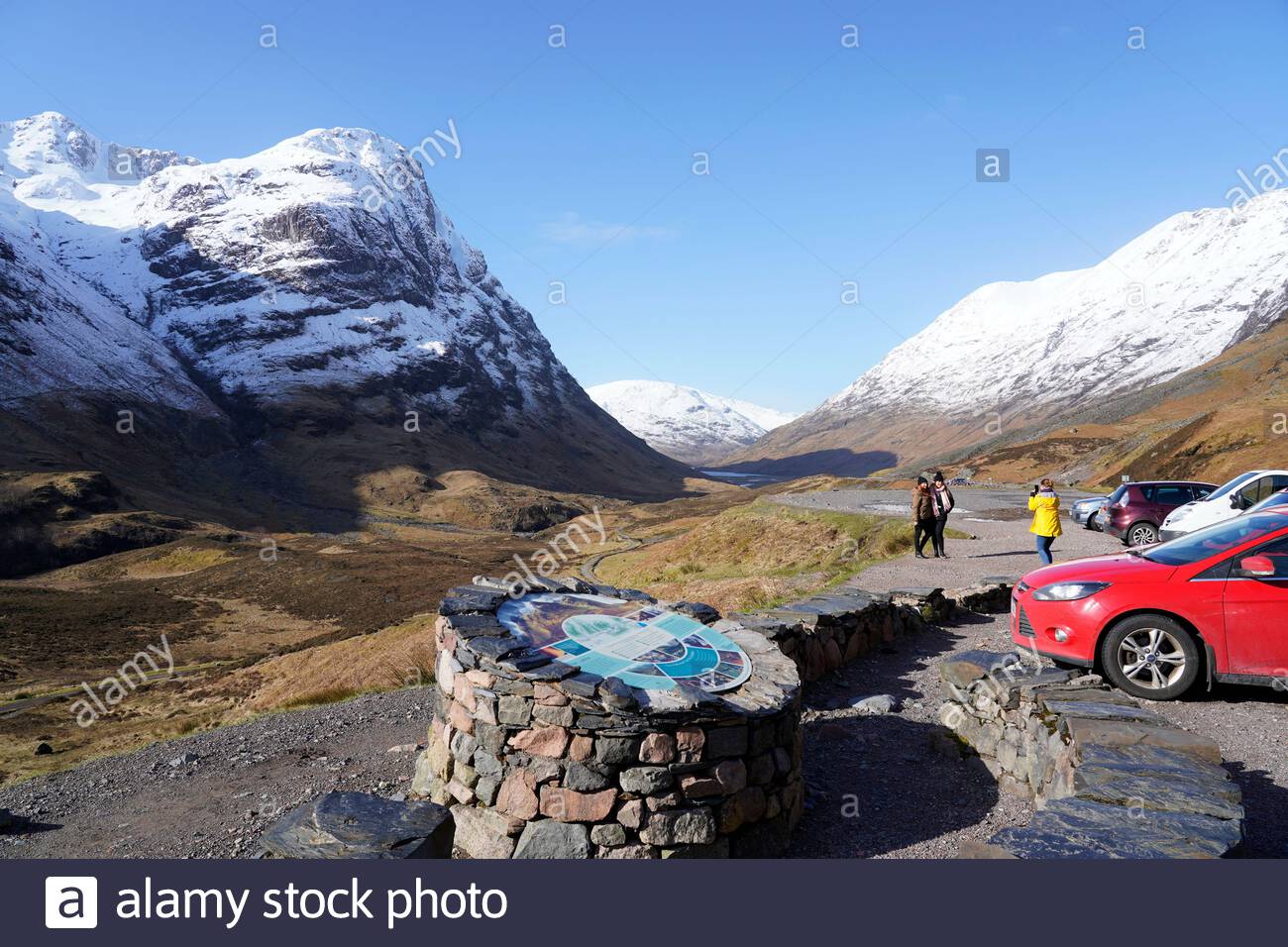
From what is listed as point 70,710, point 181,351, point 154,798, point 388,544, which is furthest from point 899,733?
point 181,351

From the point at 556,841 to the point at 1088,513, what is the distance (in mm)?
26966

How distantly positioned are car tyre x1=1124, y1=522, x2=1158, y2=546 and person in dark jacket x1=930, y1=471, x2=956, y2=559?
607cm

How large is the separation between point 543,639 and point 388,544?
78658 millimetres

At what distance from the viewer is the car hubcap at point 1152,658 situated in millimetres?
8266

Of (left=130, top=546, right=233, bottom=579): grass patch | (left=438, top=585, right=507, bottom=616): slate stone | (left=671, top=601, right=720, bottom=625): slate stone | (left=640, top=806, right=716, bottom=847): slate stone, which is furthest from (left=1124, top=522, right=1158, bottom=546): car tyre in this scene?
(left=130, top=546, right=233, bottom=579): grass patch

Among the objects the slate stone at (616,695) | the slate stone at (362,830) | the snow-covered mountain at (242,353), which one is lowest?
the slate stone at (362,830)

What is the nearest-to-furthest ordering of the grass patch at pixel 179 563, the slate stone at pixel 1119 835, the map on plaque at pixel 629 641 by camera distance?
the slate stone at pixel 1119 835 → the map on plaque at pixel 629 641 → the grass patch at pixel 179 563

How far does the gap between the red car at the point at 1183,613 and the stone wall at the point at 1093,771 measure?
817 millimetres

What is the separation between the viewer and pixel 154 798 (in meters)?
9.68

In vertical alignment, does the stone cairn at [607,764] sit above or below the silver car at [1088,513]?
below

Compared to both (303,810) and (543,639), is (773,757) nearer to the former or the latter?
(543,639)

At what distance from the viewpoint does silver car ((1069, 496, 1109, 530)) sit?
2636cm

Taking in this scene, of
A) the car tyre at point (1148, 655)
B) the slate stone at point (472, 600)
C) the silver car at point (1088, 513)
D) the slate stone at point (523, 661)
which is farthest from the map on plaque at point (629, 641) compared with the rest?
the silver car at point (1088, 513)

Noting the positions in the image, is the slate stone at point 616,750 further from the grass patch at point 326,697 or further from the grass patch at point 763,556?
the grass patch at point 763,556
